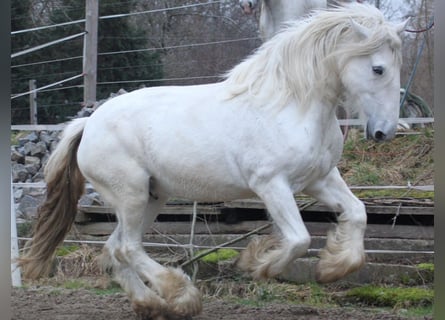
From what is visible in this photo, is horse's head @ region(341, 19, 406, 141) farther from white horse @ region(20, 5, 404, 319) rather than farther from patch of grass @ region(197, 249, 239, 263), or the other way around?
patch of grass @ region(197, 249, 239, 263)

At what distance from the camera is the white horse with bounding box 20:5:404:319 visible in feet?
12.3

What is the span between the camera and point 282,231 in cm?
376

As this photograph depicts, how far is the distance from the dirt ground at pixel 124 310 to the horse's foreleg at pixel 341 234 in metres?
0.80

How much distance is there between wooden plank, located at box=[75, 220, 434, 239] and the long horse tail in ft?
4.58

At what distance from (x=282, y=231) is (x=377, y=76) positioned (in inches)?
37.6

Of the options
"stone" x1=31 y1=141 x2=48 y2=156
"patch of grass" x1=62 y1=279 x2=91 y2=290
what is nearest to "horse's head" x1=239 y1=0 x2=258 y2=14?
"patch of grass" x1=62 y1=279 x2=91 y2=290

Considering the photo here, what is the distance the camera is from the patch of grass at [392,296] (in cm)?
496

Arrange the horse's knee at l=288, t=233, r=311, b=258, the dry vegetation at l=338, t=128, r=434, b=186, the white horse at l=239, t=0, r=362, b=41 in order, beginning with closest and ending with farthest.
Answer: the horse's knee at l=288, t=233, r=311, b=258 < the white horse at l=239, t=0, r=362, b=41 < the dry vegetation at l=338, t=128, r=434, b=186

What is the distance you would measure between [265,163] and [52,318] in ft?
5.83

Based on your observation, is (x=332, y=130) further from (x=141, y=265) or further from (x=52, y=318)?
(x=52, y=318)

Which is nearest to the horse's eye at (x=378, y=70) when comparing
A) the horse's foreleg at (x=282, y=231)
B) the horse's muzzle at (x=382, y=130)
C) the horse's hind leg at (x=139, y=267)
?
the horse's muzzle at (x=382, y=130)

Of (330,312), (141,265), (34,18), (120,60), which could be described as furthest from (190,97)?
(34,18)

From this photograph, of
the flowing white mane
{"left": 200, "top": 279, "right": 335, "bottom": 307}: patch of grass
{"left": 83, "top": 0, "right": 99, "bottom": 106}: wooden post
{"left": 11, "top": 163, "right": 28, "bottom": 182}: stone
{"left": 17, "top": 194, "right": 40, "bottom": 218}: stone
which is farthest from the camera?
{"left": 83, "top": 0, "right": 99, "bottom": 106}: wooden post

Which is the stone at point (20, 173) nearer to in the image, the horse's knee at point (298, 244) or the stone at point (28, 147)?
the stone at point (28, 147)
